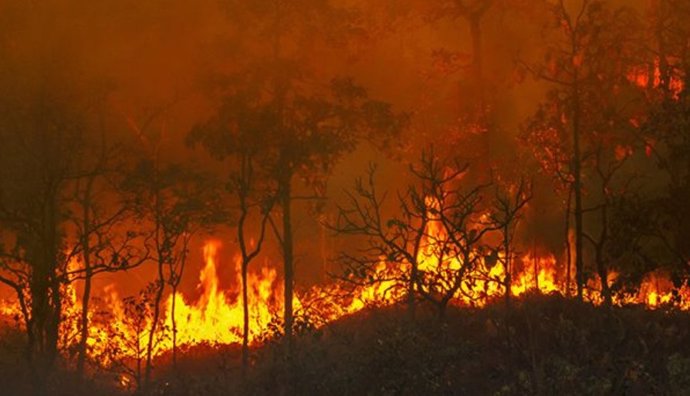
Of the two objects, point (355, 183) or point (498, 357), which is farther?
point (355, 183)

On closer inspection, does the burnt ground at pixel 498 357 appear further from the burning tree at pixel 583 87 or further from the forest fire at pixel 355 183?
the burning tree at pixel 583 87

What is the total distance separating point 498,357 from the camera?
1822cm

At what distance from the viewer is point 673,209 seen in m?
17.4

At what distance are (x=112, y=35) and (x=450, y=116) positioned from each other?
1238 centimetres

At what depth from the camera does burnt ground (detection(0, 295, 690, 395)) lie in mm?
15008

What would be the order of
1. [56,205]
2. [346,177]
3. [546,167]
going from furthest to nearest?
[346,177] < [546,167] < [56,205]

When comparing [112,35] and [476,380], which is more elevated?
[112,35]

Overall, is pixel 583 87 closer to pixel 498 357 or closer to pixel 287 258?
pixel 287 258

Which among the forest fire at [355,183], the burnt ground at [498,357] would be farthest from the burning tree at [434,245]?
the burnt ground at [498,357]

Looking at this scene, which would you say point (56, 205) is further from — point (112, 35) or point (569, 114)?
point (569, 114)

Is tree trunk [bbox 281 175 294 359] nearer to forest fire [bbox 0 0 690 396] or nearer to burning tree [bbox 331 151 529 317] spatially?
forest fire [bbox 0 0 690 396]

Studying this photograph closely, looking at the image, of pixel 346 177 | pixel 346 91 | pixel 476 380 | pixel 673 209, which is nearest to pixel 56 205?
pixel 346 91

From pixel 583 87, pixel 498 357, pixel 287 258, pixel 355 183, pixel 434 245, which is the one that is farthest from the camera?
pixel 583 87

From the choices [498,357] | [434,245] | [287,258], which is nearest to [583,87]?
[287,258]
